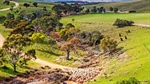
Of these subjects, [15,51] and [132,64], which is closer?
[132,64]

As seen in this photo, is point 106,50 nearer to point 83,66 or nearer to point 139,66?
point 83,66

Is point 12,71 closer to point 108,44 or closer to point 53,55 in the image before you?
point 53,55

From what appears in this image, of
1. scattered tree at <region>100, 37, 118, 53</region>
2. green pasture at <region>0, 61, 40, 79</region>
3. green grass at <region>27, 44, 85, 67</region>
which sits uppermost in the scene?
scattered tree at <region>100, 37, 118, 53</region>

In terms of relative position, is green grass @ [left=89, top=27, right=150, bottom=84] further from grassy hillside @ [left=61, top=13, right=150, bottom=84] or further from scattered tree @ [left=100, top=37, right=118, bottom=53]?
scattered tree @ [left=100, top=37, right=118, bottom=53]

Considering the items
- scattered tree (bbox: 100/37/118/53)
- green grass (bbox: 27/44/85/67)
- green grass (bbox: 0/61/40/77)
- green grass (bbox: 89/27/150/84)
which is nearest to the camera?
green grass (bbox: 89/27/150/84)

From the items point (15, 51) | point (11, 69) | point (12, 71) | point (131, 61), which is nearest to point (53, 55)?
point (11, 69)

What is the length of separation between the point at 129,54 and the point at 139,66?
2075cm

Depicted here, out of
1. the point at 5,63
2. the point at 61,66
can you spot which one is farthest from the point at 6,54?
the point at 61,66

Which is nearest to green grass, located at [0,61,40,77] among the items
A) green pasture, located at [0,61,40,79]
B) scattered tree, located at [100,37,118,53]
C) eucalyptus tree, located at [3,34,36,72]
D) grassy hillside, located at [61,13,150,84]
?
green pasture, located at [0,61,40,79]

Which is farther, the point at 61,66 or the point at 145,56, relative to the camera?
the point at 61,66

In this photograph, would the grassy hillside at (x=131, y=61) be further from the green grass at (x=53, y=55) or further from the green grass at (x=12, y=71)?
the green grass at (x=12, y=71)

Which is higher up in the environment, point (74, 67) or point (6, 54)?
point (6, 54)

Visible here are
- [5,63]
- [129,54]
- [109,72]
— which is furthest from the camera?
[129,54]

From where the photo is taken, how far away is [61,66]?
329 ft
